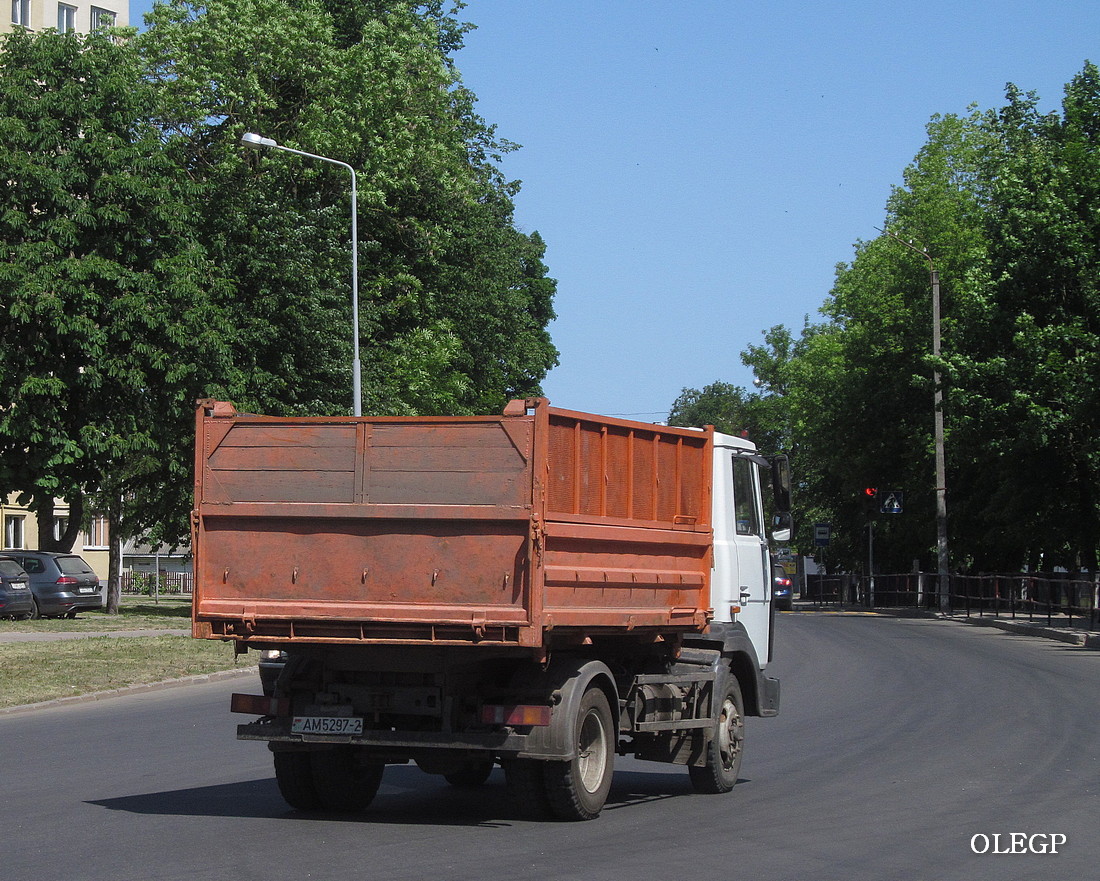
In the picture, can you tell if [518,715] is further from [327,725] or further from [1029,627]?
[1029,627]

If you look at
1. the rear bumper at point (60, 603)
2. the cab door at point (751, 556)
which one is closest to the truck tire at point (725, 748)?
the cab door at point (751, 556)

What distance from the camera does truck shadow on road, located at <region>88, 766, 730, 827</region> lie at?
10.1 metres

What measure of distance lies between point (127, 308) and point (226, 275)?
164 inches

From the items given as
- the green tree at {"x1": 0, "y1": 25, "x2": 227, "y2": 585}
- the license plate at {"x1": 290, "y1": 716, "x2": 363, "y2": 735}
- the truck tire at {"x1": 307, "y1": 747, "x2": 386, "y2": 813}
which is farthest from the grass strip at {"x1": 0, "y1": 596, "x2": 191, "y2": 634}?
the license plate at {"x1": 290, "y1": 716, "x2": 363, "y2": 735}

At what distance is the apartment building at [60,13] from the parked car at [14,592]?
37.9 meters

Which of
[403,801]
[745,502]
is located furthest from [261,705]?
[745,502]

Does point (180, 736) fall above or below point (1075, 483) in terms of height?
below

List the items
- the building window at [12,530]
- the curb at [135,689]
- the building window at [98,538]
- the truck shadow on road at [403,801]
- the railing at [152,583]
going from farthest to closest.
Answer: the building window at [98,538] < the railing at [152,583] < the building window at [12,530] < the curb at [135,689] < the truck shadow on road at [403,801]

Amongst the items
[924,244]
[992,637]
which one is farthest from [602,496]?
[924,244]

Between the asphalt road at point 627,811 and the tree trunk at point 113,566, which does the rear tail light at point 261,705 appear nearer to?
the asphalt road at point 627,811

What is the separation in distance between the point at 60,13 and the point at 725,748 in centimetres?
6939

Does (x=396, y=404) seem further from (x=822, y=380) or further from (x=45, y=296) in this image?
(x=822, y=380)

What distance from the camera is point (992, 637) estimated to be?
34.2 metres

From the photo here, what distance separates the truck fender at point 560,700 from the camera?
934 cm
